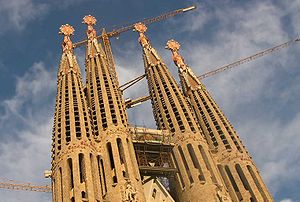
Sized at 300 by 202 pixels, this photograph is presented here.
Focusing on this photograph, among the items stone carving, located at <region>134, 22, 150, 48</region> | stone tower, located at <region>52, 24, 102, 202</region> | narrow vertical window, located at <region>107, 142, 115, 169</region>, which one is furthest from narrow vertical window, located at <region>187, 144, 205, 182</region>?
stone carving, located at <region>134, 22, 150, 48</region>

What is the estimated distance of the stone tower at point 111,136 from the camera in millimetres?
42812

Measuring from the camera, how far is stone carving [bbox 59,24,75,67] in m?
58.9

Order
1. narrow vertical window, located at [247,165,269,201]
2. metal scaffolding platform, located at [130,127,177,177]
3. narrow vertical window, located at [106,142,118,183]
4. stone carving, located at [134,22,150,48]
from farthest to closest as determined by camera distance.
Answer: stone carving, located at [134,22,150,48]
metal scaffolding platform, located at [130,127,177,177]
narrow vertical window, located at [247,165,269,201]
narrow vertical window, located at [106,142,118,183]

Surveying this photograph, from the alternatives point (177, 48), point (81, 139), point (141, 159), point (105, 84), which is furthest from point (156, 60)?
point (81, 139)

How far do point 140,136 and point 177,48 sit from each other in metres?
19.3

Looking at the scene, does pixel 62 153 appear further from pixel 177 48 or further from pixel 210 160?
pixel 177 48

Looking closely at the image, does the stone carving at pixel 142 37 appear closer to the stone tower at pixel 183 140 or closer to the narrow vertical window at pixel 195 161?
the stone tower at pixel 183 140

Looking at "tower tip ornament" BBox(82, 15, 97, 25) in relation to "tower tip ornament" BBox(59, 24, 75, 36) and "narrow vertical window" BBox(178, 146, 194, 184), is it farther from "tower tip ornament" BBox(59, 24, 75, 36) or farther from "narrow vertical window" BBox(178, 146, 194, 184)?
"narrow vertical window" BBox(178, 146, 194, 184)

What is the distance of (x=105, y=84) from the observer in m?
55.7

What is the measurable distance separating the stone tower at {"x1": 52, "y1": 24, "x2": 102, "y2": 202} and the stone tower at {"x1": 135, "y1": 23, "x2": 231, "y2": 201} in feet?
29.7

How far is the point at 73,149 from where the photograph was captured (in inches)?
1740

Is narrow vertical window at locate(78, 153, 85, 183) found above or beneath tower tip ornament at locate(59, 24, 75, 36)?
beneath

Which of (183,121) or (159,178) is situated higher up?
(183,121)

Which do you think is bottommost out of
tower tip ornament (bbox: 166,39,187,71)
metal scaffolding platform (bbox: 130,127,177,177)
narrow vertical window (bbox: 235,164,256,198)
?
narrow vertical window (bbox: 235,164,256,198)
